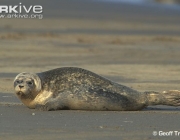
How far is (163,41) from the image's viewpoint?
784 inches

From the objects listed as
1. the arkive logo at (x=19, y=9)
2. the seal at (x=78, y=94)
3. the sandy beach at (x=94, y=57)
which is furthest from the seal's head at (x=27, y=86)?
the arkive logo at (x=19, y=9)

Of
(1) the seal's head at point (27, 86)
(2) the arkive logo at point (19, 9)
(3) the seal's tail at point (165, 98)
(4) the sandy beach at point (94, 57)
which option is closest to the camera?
(4) the sandy beach at point (94, 57)

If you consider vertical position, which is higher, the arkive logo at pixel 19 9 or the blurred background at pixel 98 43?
the arkive logo at pixel 19 9

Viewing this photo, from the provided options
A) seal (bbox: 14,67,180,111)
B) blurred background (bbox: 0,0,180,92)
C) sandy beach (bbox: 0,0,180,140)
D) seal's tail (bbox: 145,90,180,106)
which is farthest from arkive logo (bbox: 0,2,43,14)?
seal's tail (bbox: 145,90,180,106)

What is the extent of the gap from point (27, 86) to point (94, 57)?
6918mm

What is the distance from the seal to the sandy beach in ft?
0.40

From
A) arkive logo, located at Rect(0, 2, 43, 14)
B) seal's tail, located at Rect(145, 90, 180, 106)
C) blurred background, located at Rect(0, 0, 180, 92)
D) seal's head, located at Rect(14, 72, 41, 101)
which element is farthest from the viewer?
arkive logo, located at Rect(0, 2, 43, 14)

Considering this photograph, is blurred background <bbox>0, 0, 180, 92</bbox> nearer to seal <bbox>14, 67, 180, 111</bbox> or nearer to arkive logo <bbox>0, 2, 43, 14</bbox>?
arkive logo <bbox>0, 2, 43, 14</bbox>

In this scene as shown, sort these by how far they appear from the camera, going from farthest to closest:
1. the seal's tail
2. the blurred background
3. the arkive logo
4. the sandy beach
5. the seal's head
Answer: the arkive logo < the blurred background < the seal's tail < the seal's head < the sandy beach

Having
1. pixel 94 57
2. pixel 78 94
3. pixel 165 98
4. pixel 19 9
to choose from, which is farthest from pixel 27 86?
pixel 19 9

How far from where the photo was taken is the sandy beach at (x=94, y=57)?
761cm

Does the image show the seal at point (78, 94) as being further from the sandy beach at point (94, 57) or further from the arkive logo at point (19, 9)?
the arkive logo at point (19, 9)

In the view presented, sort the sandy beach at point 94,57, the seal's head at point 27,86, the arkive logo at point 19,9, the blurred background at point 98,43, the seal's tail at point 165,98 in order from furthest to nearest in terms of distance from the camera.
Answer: the arkive logo at point 19,9 → the blurred background at point 98,43 → the seal's tail at point 165,98 → the seal's head at point 27,86 → the sandy beach at point 94,57

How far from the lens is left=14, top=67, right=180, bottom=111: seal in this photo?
880 cm
